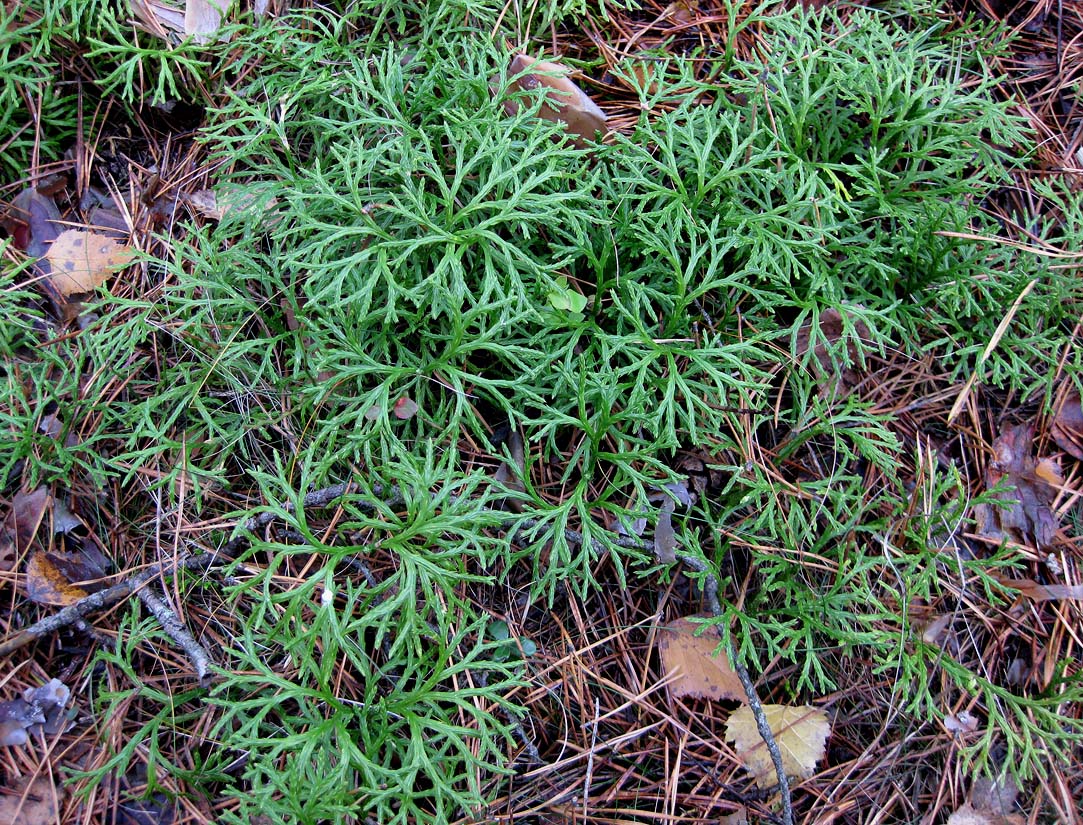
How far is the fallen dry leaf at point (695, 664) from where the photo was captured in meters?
2.49

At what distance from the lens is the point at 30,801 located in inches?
88.0

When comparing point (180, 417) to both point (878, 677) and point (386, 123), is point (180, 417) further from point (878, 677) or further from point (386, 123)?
point (878, 677)

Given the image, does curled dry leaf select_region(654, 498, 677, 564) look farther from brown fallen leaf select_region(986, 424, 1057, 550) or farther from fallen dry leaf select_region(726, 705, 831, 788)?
brown fallen leaf select_region(986, 424, 1057, 550)

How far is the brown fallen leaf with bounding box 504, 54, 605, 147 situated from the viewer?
277 cm

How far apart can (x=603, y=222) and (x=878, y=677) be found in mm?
1871

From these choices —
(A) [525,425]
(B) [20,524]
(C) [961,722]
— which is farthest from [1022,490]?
(B) [20,524]

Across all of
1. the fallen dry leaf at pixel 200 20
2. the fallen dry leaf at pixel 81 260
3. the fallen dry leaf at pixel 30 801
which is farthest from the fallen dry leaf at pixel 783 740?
the fallen dry leaf at pixel 200 20

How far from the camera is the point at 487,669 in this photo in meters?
2.35

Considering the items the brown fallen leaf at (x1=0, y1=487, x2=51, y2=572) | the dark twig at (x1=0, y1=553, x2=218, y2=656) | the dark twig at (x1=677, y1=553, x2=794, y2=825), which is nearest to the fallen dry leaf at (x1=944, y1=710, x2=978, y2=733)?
the dark twig at (x1=677, y1=553, x2=794, y2=825)

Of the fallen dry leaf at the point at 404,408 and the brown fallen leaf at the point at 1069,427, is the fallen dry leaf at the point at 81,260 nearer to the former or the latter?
the fallen dry leaf at the point at 404,408

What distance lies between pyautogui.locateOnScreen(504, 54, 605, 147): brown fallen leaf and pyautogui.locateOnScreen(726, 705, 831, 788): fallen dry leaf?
213 cm

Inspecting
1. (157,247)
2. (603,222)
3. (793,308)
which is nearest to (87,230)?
(157,247)

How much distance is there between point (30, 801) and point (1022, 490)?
357 cm

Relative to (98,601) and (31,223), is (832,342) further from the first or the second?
(31,223)
